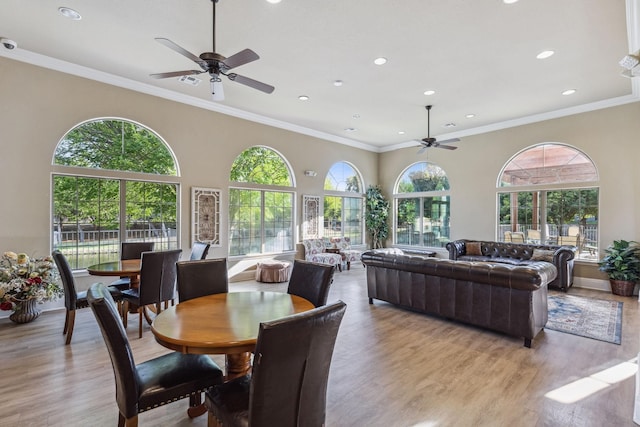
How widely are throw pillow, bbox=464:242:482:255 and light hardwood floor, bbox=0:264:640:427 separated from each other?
313cm

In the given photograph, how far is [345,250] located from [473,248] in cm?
303

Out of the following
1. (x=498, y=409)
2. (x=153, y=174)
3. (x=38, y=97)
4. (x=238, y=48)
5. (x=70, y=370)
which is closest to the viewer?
(x=498, y=409)

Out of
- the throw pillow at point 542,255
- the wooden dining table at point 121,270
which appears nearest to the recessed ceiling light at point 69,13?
the wooden dining table at point 121,270

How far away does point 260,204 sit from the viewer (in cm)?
718

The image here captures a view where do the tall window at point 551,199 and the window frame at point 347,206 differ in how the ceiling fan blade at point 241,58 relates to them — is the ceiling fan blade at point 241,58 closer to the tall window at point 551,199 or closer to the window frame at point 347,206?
the window frame at point 347,206

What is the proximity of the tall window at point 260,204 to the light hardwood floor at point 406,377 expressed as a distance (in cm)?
315

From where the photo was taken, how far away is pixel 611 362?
3061 mm

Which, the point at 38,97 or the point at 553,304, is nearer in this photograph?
the point at 38,97

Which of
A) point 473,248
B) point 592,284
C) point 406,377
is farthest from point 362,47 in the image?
point 592,284

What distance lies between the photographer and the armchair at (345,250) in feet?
25.9

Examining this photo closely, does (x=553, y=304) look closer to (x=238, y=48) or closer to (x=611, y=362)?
(x=611, y=362)

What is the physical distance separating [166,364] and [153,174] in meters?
4.32

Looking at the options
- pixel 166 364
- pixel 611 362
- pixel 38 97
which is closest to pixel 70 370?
pixel 166 364

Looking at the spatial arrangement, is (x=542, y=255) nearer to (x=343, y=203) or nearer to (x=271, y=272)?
(x=343, y=203)
